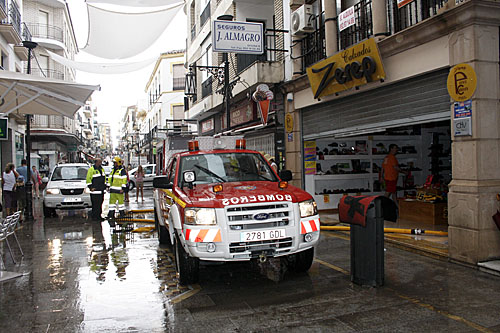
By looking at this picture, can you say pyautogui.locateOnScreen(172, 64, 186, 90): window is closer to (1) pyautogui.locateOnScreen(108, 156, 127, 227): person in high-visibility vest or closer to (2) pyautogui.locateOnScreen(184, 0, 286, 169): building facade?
(2) pyautogui.locateOnScreen(184, 0, 286, 169): building facade

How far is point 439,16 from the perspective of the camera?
22.5ft

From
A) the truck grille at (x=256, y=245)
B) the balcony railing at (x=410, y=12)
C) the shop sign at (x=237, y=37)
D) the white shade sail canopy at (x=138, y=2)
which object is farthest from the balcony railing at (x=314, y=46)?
the truck grille at (x=256, y=245)

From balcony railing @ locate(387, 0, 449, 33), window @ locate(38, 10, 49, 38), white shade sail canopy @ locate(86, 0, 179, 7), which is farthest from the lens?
window @ locate(38, 10, 49, 38)

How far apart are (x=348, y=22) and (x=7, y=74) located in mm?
7790

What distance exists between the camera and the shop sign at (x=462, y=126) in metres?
6.49

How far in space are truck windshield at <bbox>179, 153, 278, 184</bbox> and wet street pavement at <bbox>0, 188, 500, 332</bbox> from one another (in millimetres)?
1523

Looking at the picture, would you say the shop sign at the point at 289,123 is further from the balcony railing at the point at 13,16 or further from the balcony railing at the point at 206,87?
the balcony railing at the point at 13,16

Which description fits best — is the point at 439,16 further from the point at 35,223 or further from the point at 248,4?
the point at 35,223

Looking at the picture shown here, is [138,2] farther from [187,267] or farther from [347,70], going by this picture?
[187,267]

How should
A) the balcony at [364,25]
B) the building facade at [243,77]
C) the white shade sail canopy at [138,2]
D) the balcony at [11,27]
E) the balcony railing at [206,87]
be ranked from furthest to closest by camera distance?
the balcony railing at [206,87] → the balcony at [11,27] → the building facade at [243,77] → the white shade sail canopy at [138,2] → the balcony at [364,25]

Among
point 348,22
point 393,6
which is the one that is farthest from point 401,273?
point 348,22

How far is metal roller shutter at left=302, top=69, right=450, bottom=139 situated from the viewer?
7534 millimetres

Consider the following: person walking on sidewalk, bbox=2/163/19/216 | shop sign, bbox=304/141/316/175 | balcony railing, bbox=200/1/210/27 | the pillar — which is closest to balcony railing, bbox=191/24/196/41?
balcony railing, bbox=200/1/210/27

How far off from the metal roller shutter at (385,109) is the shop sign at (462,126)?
0.49 m
